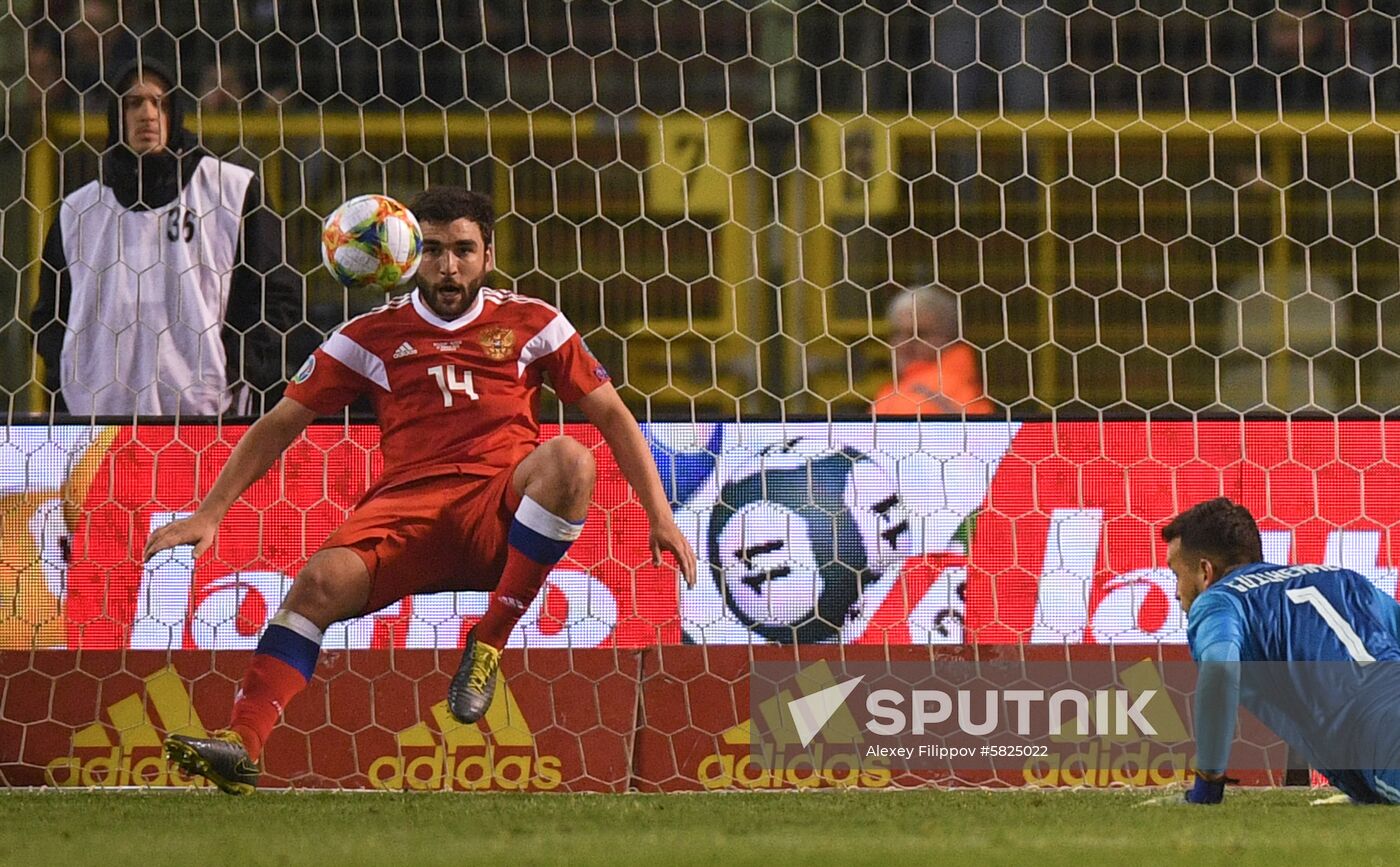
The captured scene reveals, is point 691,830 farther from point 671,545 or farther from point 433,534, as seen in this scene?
point 433,534

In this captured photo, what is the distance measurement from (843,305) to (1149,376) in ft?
3.67

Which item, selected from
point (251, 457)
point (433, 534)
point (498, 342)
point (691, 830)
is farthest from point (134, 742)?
point (691, 830)

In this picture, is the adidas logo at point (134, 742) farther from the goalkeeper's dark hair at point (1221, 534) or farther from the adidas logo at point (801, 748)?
the goalkeeper's dark hair at point (1221, 534)

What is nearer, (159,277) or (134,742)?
Answer: (134,742)

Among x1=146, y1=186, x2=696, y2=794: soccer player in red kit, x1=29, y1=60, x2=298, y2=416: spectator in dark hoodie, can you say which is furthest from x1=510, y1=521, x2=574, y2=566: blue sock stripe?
x1=29, y1=60, x2=298, y2=416: spectator in dark hoodie

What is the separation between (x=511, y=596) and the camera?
507 cm

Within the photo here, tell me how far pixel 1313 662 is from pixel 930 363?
1728 mm

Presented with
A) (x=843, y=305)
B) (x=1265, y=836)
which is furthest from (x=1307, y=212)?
(x=1265, y=836)

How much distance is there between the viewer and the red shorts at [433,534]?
4.99 meters

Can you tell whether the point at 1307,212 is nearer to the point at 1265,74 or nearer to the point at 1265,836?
the point at 1265,74

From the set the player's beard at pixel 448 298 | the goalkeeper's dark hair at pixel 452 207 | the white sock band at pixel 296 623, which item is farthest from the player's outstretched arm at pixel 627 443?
the white sock band at pixel 296 623

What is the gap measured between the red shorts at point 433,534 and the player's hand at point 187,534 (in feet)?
0.95

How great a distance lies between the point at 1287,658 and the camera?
469 cm

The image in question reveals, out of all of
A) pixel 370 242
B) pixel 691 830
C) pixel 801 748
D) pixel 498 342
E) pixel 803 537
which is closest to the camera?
pixel 691 830
